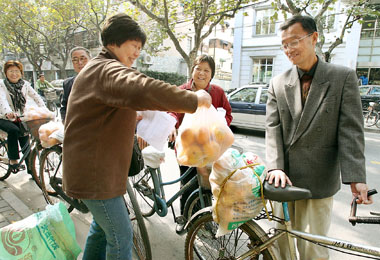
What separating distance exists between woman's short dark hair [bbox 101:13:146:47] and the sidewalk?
8.07 ft

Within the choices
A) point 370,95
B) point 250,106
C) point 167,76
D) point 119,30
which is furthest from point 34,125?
point 167,76

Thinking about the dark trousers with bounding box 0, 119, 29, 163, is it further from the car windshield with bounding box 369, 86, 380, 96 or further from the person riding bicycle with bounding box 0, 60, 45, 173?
the car windshield with bounding box 369, 86, 380, 96

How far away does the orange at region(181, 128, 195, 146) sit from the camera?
1.38 metres

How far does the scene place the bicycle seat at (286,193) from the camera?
1.43 meters

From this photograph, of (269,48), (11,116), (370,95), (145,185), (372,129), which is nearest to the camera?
(145,185)

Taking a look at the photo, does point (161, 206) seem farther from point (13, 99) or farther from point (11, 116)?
point (13, 99)

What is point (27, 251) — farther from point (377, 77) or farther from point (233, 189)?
point (377, 77)

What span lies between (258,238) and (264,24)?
17.4 metres

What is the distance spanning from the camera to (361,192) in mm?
1459

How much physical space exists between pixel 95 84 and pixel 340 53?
16.3 metres

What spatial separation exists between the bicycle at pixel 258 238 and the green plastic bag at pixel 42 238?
3.11 ft

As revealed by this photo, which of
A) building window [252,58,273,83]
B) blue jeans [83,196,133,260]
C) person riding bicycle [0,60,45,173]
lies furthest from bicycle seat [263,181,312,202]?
building window [252,58,273,83]

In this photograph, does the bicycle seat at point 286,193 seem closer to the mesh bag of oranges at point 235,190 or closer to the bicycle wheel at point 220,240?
the mesh bag of oranges at point 235,190

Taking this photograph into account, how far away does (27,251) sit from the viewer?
1.86 meters
